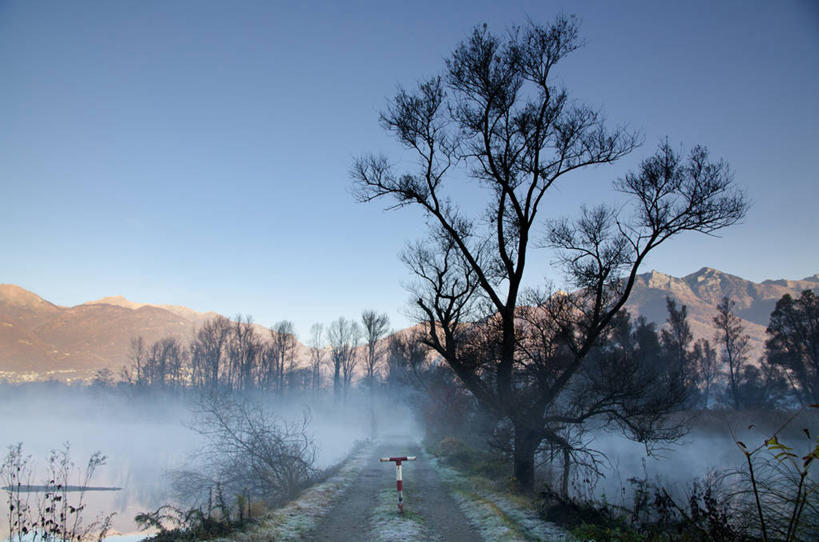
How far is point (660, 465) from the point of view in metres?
23.0

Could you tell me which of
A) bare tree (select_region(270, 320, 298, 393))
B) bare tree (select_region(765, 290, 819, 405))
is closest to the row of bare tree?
bare tree (select_region(270, 320, 298, 393))

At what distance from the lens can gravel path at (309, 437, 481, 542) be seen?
326 inches

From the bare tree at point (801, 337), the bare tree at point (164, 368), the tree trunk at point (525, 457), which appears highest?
the bare tree at point (801, 337)

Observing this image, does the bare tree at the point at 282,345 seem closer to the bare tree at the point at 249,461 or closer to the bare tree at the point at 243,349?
the bare tree at the point at 243,349

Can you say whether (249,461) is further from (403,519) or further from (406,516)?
(403,519)

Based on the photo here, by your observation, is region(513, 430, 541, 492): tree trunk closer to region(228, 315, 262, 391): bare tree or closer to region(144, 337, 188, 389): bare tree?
region(228, 315, 262, 391): bare tree

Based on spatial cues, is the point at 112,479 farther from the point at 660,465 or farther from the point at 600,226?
the point at 660,465

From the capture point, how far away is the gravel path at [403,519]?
828 cm

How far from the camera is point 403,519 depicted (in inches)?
372

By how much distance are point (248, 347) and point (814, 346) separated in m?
71.1

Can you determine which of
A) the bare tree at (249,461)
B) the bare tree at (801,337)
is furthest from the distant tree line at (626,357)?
the bare tree at (249,461)

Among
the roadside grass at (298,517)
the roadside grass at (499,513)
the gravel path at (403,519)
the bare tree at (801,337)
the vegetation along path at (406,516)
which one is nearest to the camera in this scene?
the roadside grass at (298,517)

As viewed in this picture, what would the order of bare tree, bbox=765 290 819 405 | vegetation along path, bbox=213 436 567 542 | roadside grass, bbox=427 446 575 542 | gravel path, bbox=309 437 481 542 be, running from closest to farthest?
roadside grass, bbox=427 446 575 542, vegetation along path, bbox=213 436 567 542, gravel path, bbox=309 437 481 542, bare tree, bbox=765 290 819 405

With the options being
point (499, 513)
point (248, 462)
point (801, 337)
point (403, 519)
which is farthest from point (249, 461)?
point (801, 337)
